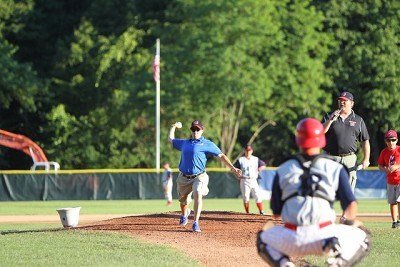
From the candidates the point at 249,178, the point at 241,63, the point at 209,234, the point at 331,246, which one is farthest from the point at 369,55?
the point at 331,246

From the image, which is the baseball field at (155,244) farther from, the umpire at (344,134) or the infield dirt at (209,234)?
the umpire at (344,134)

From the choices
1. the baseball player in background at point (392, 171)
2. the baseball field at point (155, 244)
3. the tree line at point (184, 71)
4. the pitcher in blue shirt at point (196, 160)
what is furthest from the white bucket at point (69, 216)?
the tree line at point (184, 71)

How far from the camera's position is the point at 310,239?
8016 millimetres

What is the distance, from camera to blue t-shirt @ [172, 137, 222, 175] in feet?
53.8

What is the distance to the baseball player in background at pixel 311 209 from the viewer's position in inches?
316

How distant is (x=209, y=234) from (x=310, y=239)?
304 inches

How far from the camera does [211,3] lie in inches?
1922

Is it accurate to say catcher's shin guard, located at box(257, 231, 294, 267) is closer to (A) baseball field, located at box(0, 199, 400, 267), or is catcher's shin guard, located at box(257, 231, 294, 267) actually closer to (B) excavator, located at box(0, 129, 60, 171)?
(A) baseball field, located at box(0, 199, 400, 267)

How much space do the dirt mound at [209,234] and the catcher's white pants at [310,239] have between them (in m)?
3.82

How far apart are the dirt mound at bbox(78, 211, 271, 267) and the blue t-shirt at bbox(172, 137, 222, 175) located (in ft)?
3.28

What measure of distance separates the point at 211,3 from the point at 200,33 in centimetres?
158

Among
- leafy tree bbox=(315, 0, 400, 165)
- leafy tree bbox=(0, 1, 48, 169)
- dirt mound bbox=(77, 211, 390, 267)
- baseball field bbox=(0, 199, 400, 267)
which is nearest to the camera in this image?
baseball field bbox=(0, 199, 400, 267)

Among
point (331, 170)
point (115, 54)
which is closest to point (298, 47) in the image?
point (115, 54)

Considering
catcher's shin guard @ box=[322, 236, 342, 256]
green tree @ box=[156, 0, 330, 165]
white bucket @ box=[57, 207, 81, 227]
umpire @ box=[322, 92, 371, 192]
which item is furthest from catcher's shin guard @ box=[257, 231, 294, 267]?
green tree @ box=[156, 0, 330, 165]
